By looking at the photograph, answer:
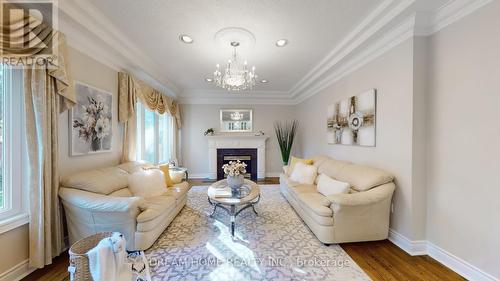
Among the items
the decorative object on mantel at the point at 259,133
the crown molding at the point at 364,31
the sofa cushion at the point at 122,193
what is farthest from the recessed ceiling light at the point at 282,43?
the decorative object on mantel at the point at 259,133

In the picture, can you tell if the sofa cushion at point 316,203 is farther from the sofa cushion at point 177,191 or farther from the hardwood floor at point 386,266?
the sofa cushion at point 177,191

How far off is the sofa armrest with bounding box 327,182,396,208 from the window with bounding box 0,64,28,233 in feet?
10.6

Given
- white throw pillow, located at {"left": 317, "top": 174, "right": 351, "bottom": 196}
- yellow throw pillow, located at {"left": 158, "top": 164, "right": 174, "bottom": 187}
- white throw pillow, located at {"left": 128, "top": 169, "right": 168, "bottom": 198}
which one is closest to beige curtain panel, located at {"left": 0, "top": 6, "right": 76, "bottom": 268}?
white throw pillow, located at {"left": 128, "top": 169, "right": 168, "bottom": 198}

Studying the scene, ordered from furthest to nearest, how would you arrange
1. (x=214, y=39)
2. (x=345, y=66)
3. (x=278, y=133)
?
(x=278, y=133), (x=345, y=66), (x=214, y=39)

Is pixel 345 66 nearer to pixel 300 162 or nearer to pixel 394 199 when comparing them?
pixel 300 162

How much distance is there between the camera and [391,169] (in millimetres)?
2590

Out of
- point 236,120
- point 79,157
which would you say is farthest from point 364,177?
point 236,120

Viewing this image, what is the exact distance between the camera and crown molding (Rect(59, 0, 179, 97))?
2135 millimetres

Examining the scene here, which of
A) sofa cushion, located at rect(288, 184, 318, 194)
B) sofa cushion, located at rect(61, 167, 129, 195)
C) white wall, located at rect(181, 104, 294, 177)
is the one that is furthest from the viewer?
white wall, located at rect(181, 104, 294, 177)

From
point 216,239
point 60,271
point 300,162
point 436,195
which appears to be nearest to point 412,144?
point 436,195

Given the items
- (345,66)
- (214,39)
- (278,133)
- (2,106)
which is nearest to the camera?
(2,106)

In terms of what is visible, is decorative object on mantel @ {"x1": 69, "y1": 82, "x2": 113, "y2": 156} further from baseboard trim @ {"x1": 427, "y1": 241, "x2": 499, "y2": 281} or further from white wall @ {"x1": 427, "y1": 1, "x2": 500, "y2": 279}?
baseboard trim @ {"x1": 427, "y1": 241, "x2": 499, "y2": 281}

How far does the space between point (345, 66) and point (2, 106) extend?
4433mm

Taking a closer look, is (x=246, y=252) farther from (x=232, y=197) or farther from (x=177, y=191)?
(x=177, y=191)
